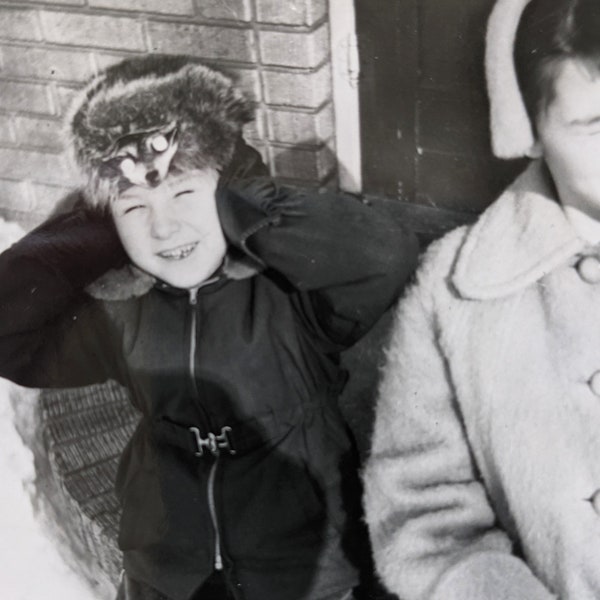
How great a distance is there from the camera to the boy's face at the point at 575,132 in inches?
36.1

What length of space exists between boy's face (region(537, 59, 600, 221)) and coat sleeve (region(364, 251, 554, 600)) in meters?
0.23

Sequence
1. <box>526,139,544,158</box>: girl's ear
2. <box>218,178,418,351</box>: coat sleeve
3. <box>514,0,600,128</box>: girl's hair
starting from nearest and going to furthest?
<box>514,0,600,128</box>: girl's hair → <box>526,139,544,158</box>: girl's ear → <box>218,178,418,351</box>: coat sleeve

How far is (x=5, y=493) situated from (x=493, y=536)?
2.59 ft

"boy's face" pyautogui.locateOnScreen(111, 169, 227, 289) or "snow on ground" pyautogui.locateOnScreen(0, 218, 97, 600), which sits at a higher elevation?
"boy's face" pyautogui.locateOnScreen(111, 169, 227, 289)

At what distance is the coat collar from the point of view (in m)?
1.03

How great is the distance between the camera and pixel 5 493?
144cm

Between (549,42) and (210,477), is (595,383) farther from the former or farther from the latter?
(210,477)

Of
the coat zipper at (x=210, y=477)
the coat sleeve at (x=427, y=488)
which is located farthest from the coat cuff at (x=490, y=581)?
the coat zipper at (x=210, y=477)

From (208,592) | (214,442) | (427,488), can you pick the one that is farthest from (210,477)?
(427,488)

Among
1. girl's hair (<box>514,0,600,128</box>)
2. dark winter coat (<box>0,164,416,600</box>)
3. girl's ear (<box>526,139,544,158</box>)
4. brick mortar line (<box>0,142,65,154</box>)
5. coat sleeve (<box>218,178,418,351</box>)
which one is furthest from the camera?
brick mortar line (<box>0,142,65,154</box>)

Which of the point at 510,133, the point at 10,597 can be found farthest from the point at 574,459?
the point at 10,597

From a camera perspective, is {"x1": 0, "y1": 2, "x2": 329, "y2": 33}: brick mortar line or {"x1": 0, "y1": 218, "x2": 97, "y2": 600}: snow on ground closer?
{"x1": 0, "y1": 2, "x2": 329, "y2": 33}: brick mortar line

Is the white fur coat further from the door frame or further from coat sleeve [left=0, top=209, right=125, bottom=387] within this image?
coat sleeve [left=0, top=209, right=125, bottom=387]

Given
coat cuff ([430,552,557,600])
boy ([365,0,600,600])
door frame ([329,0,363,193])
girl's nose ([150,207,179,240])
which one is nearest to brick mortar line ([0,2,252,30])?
door frame ([329,0,363,193])
